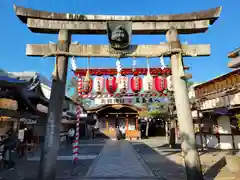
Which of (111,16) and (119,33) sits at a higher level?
(111,16)

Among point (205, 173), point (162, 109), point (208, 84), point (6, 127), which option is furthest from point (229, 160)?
point (162, 109)

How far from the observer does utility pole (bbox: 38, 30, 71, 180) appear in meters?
6.14

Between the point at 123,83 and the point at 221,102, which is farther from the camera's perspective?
the point at 221,102

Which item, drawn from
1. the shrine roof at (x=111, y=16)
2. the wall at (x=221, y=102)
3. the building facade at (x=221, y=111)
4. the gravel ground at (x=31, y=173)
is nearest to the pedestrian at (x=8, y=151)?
the gravel ground at (x=31, y=173)

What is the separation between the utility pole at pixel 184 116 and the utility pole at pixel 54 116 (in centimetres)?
420

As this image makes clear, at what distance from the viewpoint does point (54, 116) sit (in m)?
6.52

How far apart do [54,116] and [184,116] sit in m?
4.61

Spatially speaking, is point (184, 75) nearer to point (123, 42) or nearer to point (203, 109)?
point (123, 42)

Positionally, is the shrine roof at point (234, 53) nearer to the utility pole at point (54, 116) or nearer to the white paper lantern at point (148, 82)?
the white paper lantern at point (148, 82)

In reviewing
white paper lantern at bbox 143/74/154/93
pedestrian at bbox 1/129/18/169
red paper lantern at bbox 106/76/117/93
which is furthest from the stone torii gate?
pedestrian at bbox 1/129/18/169

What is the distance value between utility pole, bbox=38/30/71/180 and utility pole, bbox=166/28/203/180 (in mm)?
4195

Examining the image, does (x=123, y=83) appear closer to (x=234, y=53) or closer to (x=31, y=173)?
(x=31, y=173)

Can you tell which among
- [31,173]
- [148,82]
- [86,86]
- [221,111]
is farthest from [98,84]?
[221,111]

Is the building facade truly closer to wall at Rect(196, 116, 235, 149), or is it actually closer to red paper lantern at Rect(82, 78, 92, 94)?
wall at Rect(196, 116, 235, 149)
